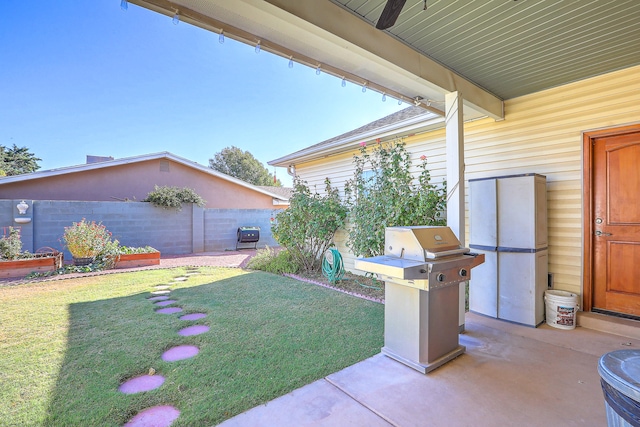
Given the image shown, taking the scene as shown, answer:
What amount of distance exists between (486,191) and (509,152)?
79cm

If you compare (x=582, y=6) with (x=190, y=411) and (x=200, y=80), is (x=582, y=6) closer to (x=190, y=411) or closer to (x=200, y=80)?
(x=190, y=411)

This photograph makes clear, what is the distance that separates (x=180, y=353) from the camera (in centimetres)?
282

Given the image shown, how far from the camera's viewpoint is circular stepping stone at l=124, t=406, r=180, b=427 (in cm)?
185

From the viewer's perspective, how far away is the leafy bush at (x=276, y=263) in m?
6.80

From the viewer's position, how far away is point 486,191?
379 cm

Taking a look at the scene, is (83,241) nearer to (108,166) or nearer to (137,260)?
(137,260)

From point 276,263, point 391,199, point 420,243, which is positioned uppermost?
point 391,199

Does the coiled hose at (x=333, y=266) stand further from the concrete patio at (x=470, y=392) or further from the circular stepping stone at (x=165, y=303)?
the concrete patio at (x=470, y=392)

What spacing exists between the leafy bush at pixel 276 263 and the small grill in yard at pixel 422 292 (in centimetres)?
424

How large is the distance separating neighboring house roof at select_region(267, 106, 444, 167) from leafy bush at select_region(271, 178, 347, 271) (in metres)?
0.78

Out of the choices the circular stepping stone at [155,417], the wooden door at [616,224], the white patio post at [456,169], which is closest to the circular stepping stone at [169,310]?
the circular stepping stone at [155,417]

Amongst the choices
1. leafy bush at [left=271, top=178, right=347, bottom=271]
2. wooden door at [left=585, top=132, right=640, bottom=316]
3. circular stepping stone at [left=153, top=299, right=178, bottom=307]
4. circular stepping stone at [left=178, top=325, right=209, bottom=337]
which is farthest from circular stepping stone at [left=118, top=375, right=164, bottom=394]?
wooden door at [left=585, top=132, right=640, bottom=316]

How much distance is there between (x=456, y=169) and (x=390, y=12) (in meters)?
2.09

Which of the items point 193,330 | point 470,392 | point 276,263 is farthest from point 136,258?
point 470,392
